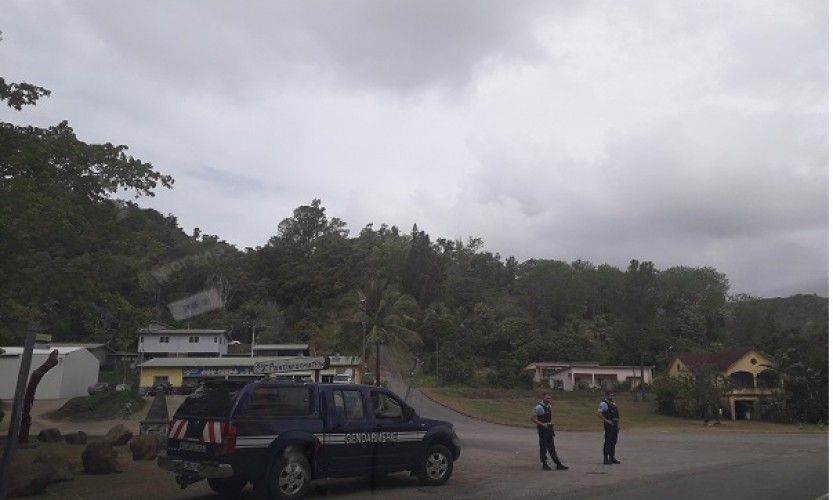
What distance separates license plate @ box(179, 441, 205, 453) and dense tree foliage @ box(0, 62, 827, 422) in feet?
15.1

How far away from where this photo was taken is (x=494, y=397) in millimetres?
48625

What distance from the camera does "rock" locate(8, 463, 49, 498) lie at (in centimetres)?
990

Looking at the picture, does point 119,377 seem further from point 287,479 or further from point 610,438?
point 287,479

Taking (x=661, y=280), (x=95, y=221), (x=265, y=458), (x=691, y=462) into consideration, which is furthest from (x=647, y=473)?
(x=661, y=280)

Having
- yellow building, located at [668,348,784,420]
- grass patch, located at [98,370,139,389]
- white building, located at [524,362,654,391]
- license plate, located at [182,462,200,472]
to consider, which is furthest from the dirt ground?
white building, located at [524,362,654,391]

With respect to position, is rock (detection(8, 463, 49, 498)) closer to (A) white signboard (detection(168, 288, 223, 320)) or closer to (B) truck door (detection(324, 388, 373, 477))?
(B) truck door (detection(324, 388, 373, 477))

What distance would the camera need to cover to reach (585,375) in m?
63.0

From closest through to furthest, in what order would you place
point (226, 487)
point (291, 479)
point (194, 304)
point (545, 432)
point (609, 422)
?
point (291, 479) → point (226, 487) → point (545, 432) → point (609, 422) → point (194, 304)

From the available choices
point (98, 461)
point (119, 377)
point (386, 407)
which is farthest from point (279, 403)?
point (119, 377)

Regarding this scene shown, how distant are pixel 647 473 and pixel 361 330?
21237 millimetres

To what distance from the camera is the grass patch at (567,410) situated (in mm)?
38500

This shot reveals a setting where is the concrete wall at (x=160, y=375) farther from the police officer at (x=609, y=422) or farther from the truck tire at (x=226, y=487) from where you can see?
the truck tire at (x=226, y=487)

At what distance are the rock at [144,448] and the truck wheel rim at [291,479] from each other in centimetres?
619

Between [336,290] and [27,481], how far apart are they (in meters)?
61.1
